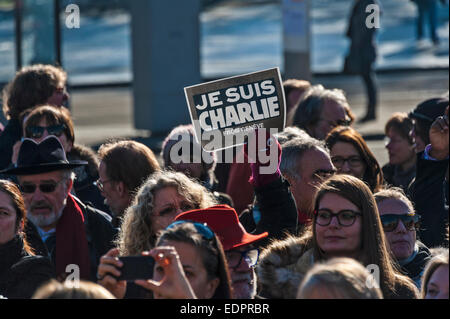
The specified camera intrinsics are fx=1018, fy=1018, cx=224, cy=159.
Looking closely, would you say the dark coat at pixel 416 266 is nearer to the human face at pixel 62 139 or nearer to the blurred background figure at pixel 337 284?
the blurred background figure at pixel 337 284

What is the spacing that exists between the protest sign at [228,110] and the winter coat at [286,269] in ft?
2.47

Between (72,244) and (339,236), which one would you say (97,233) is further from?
(339,236)

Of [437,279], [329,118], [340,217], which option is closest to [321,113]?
[329,118]

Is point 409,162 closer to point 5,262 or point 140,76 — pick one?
point 5,262

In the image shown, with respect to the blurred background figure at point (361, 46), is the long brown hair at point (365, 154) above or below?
→ below

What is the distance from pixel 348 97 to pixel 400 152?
33.3ft

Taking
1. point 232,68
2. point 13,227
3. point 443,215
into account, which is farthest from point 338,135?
point 232,68

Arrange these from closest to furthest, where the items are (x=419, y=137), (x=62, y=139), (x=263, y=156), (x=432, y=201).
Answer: (x=263, y=156) → (x=432, y=201) → (x=62, y=139) → (x=419, y=137)

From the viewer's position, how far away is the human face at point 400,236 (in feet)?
16.7

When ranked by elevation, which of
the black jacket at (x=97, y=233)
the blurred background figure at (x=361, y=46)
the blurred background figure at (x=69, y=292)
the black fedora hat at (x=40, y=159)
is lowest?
the black jacket at (x=97, y=233)

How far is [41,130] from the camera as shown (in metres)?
6.33

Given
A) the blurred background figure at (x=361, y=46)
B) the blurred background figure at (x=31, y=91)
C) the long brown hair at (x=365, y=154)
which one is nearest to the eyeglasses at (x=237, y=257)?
the long brown hair at (x=365, y=154)

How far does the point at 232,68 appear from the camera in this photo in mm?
22172
